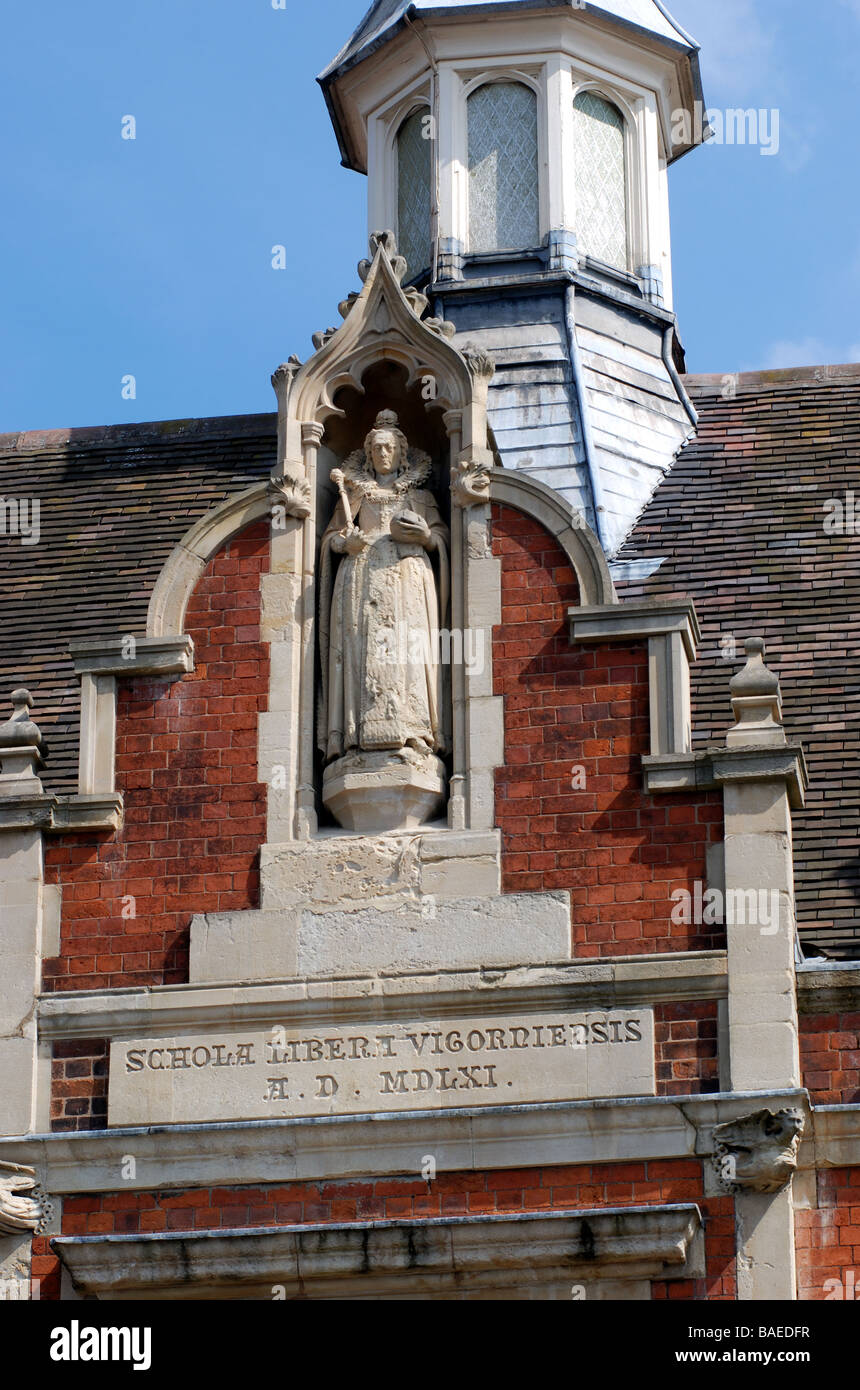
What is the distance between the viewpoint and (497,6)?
28.7 m

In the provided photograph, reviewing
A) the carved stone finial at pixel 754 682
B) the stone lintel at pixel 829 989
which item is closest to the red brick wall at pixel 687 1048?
the stone lintel at pixel 829 989

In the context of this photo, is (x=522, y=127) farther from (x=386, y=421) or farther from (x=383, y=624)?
(x=383, y=624)

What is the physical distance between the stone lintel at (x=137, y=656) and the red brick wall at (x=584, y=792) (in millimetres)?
1989

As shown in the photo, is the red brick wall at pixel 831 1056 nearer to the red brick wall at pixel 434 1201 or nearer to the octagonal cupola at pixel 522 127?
the red brick wall at pixel 434 1201

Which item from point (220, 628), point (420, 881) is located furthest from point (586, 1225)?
point (220, 628)

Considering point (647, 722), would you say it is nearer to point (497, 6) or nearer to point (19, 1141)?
point (19, 1141)

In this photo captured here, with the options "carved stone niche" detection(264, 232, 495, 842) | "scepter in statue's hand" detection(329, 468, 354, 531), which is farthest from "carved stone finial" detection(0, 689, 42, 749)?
"scepter in statue's hand" detection(329, 468, 354, 531)

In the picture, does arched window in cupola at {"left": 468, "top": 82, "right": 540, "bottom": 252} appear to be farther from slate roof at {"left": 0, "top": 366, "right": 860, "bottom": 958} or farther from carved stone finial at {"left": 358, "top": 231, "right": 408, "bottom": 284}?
carved stone finial at {"left": 358, "top": 231, "right": 408, "bottom": 284}

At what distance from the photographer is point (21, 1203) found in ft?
64.5

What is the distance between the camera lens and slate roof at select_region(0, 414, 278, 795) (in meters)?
24.3

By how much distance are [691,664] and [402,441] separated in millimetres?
2592

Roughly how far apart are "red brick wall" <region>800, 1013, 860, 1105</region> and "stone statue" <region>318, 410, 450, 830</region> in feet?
9.08

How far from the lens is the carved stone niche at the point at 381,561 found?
67.8ft

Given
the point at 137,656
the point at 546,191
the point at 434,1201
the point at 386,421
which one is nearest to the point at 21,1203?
the point at 434,1201
